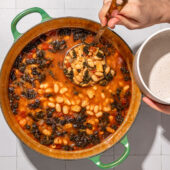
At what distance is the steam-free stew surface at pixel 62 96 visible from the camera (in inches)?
42.4

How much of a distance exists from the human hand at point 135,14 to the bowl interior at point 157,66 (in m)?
0.08

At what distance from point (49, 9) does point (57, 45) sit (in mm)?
225

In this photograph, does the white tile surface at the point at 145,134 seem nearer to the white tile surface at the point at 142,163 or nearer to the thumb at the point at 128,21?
the white tile surface at the point at 142,163

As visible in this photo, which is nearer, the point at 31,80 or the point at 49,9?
the point at 31,80

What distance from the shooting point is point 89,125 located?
3.63 feet

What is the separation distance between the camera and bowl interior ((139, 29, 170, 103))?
0.91 m

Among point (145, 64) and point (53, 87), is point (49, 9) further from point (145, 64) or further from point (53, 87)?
point (145, 64)

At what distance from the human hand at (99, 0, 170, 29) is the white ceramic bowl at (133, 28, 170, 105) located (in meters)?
0.06

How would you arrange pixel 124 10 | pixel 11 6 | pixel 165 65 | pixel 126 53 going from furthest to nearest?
1. pixel 11 6
2. pixel 126 53
3. pixel 165 65
4. pixel 124 10

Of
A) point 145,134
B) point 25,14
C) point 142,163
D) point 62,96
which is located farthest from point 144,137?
point 25,14

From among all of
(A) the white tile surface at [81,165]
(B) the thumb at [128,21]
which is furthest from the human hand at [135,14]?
(A) the white tile surface at [81,165]

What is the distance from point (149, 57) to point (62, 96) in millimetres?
371

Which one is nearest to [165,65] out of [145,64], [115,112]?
[145,64]

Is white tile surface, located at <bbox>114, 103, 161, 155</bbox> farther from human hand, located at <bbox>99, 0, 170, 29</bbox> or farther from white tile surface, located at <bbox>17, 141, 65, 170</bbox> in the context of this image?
human hand, located at <bbox>99, 0, 170, 29</bbox>
